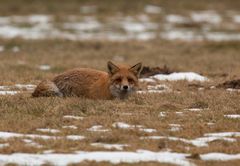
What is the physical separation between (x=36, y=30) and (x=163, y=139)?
2577cm

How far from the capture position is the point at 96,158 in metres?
9.20

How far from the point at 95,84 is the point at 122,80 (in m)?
0.74

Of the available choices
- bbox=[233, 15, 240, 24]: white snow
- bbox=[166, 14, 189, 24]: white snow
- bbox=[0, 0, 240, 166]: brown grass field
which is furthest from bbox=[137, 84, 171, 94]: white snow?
bbox=[233, 15, 240, 24]: white snow

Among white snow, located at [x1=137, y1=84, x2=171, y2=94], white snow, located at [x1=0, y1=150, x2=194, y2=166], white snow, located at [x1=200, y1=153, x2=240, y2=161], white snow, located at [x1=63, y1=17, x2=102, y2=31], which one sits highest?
white snow, located at [x1=63, y1=17, x2=102, y2=31]

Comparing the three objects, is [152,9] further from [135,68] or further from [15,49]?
[135,68]

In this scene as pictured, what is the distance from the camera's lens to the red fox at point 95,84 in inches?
530

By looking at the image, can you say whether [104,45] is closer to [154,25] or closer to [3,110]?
[154,25]

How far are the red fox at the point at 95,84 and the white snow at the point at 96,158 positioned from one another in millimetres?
3860

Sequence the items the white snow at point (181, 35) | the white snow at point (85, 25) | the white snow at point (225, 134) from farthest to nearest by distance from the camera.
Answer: the white snow at point (85, 25), the white snow at point (181, 35), the white snow at point (225, 134)

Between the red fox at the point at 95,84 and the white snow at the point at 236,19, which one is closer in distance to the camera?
the red fox at the point at 95,84

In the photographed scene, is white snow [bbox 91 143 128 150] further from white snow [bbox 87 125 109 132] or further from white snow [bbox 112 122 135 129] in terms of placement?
white snow [bbox 112 122 135 129]

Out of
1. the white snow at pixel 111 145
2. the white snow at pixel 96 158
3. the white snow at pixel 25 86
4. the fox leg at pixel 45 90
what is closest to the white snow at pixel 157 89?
the fox leg at pixel 45 90

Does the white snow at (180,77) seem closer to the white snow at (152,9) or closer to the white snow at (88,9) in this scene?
the white snow at (88,9)

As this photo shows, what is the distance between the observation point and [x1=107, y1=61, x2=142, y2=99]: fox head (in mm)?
13352
